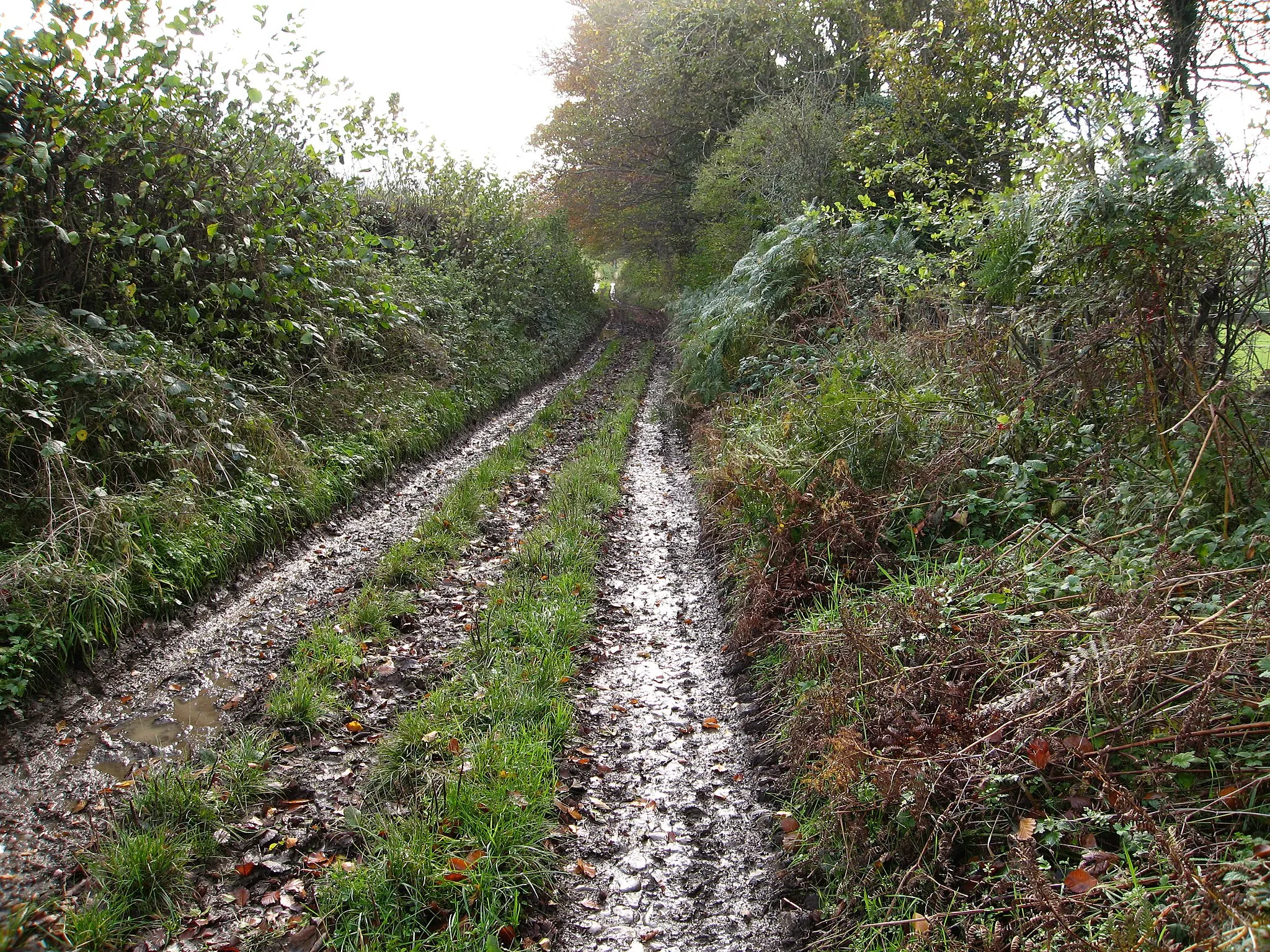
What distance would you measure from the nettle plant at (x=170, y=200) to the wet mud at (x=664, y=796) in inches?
203

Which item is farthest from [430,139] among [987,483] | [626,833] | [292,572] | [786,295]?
[626,833]

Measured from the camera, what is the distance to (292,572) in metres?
5.79

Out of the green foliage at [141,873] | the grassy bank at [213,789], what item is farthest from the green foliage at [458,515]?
the green foliage at [141,873]

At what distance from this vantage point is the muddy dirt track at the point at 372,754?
2.92 meters

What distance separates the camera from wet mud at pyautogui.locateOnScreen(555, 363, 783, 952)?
2.97m

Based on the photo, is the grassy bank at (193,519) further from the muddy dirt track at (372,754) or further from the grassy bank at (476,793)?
the grassy bank at (476,793)

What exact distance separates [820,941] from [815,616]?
2.03 m

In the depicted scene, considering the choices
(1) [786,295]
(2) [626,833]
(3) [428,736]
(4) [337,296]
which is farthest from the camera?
(1) [786,295]

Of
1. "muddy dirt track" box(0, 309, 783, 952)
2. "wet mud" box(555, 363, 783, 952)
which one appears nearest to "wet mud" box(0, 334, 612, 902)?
"muddy dirt track" box(0, 309, 783, 952)

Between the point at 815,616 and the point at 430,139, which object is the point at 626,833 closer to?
the point at 815,616

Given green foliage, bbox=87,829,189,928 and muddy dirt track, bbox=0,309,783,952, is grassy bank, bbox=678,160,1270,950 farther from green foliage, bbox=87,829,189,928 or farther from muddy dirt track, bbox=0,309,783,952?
green foliage, bbox=87,829,189,928

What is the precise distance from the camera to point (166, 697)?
13.7ft

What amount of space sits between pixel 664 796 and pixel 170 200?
739cm

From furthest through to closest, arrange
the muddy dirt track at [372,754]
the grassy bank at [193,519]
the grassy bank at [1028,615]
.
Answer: the grassy bank at [193,519] → the muddy dirt track at [372,754] → the grassy bank at [1028,615]
